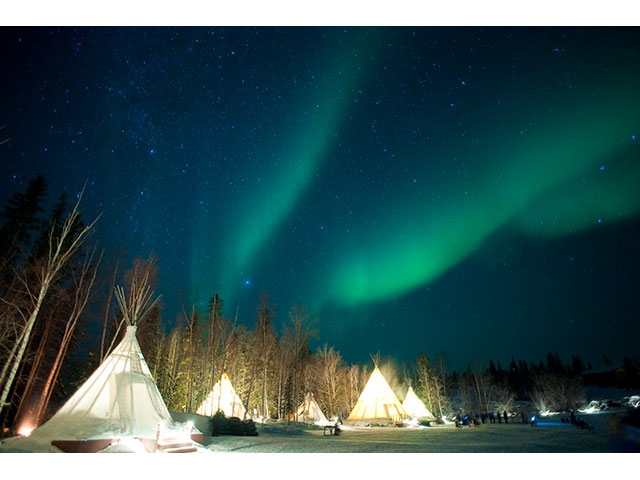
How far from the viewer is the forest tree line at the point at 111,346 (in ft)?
45.5

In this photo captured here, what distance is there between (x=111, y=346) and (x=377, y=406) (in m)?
19.9

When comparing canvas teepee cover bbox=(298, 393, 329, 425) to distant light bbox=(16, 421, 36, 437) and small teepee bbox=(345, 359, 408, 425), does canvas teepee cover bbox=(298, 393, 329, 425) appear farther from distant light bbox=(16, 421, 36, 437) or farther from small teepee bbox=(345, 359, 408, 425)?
distant light bbox=(16, 421, 36, 437)

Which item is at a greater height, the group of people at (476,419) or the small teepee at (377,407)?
the small teepee at (377,407)

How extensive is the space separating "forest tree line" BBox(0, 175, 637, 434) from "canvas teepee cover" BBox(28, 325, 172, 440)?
63.6 inches

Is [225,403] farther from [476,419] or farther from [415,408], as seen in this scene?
[476,419]

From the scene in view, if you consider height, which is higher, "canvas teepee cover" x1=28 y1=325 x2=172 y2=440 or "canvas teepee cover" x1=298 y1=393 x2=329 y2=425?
"canvas teepee cover" x1=28 y1=325 x2=172 y2=440

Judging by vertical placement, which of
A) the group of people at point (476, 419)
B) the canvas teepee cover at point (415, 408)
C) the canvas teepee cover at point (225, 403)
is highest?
the canvas teepee cover at point (225, 403)

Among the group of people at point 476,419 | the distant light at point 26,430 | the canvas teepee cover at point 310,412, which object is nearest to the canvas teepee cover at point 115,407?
the distant light at point 26,430

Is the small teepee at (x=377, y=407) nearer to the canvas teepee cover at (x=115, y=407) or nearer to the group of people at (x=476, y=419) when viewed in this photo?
the group of people at (x=476, y=419)

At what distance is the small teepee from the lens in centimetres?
2522

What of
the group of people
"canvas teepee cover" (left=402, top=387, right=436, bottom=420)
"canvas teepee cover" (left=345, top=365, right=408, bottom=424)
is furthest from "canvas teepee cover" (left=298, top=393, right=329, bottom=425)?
the group of people

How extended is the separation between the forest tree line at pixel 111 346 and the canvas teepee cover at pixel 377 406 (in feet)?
17.4

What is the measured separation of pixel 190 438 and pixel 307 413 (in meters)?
26.3

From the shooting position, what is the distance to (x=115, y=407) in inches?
394
